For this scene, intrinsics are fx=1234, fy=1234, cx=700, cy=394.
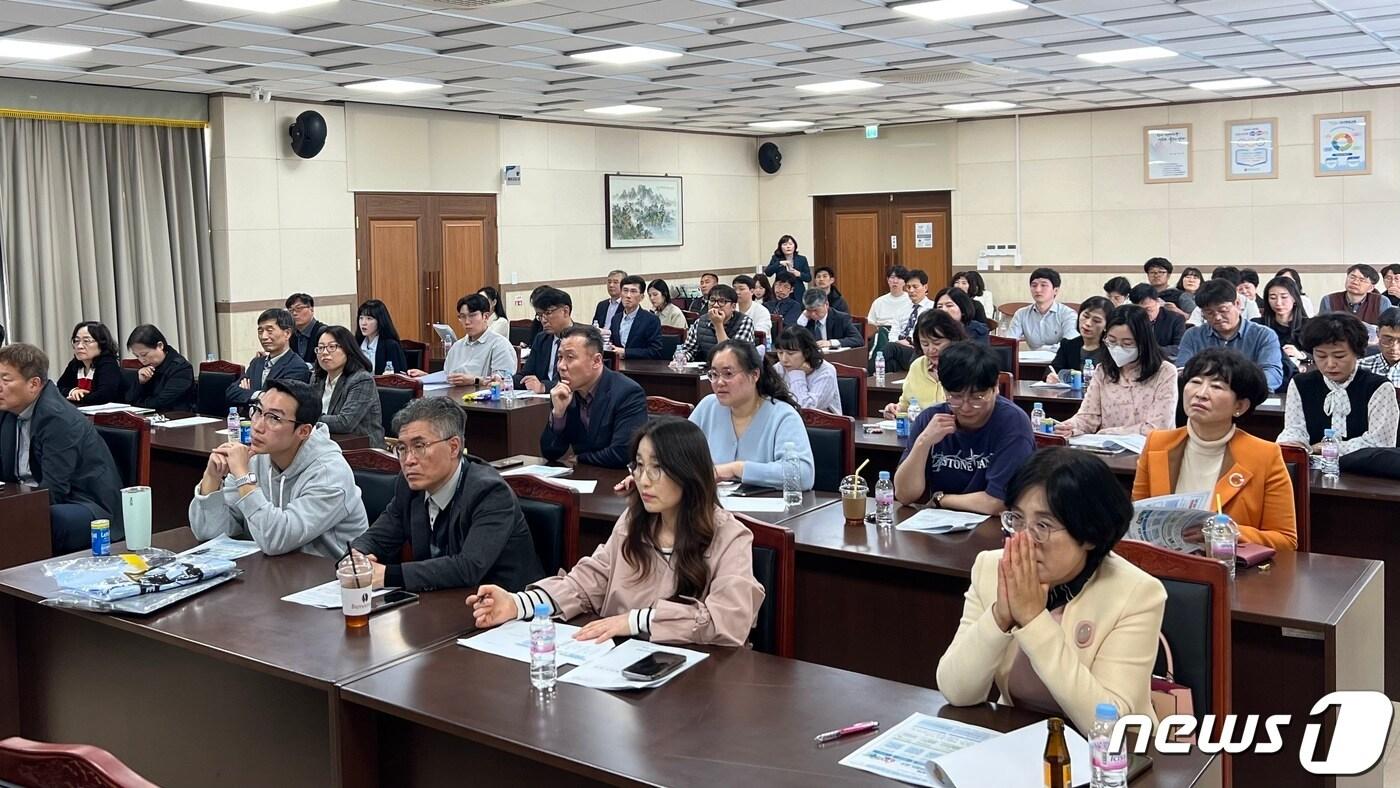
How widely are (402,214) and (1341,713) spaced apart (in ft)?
34.7

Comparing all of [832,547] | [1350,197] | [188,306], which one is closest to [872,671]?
[832,547]

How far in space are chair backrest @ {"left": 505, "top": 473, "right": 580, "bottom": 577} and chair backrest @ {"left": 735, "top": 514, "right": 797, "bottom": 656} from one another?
67 centimetres

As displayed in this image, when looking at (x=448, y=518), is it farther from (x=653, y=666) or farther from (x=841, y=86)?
(x=841, y=86)

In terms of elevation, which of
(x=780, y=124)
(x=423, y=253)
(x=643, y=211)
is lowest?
(x=423, y=253)

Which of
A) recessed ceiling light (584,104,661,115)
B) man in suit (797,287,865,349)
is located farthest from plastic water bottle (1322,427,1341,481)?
recessed ceiling light (584,104,661,115)

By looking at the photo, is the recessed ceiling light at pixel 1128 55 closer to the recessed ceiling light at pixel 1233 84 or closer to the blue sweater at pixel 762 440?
the recessed ceiling light at pixel 1233 84

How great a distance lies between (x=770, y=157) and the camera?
53.3ft

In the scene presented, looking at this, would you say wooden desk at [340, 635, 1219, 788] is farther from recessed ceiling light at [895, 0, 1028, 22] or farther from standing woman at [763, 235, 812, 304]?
standing woman at [763, 235, 812, 304]

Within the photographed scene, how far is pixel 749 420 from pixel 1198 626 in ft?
8.02

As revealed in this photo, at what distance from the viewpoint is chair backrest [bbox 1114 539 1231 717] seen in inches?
102

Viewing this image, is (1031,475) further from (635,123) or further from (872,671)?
(635,123)

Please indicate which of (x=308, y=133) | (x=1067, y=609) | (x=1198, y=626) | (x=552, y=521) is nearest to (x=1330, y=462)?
(x=1198, y=626)

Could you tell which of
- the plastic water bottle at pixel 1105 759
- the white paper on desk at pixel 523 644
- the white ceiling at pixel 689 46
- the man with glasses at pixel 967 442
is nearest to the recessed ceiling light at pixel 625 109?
the white ceiling at pixel 689 46

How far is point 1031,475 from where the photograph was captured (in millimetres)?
2439
